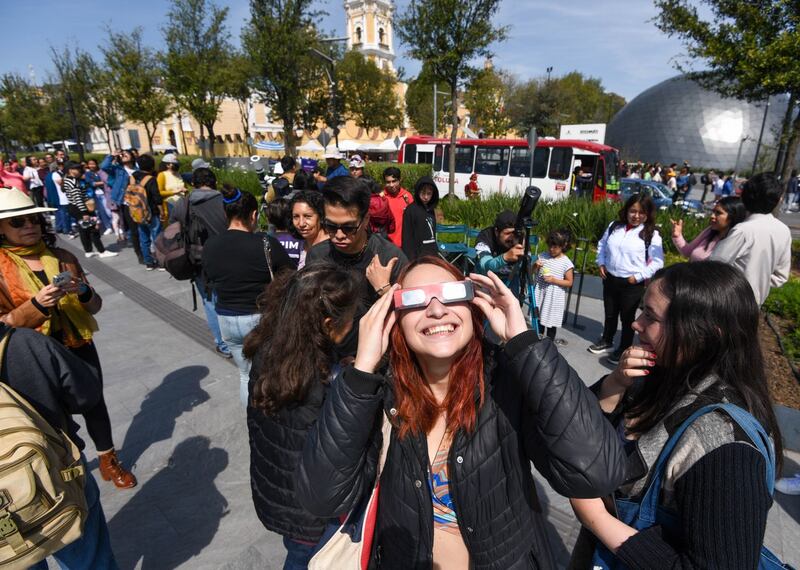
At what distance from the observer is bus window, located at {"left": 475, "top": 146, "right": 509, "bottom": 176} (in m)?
18.1

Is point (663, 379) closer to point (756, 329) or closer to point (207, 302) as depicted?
point (756, 329)

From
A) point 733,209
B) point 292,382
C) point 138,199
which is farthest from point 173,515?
point 138,199

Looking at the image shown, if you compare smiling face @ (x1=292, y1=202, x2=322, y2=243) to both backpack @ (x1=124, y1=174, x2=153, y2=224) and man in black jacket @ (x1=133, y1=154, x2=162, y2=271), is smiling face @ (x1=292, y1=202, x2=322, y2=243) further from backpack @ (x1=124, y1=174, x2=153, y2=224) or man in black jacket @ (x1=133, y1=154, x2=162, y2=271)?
backpack @ (x1=124, y1=174, x2=153, y2=224)

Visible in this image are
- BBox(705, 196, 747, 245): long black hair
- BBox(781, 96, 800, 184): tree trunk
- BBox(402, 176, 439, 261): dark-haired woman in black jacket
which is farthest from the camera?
BBox(781, 96, 800, 184): tree trunk

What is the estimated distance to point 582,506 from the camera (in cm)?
144

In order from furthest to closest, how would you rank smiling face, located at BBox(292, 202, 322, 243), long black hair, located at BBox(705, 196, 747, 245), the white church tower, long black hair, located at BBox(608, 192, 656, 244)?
the white church tower < long black hair, located at BBox(608, 192, 656, 244) < long black hair, located at BBox(705, 196, 747, 245) < smiling face, located at BBox(292, 202, 322, 243)

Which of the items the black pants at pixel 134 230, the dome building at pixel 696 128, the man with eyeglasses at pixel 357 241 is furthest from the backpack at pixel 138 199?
the dome building at pixel 696 128

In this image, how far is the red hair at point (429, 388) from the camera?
4.71 feet

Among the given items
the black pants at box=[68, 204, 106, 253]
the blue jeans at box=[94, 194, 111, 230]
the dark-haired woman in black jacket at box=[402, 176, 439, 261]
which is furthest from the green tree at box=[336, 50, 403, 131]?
the dark-haired woman in black jacket at box=[402, 176, 439, 261]

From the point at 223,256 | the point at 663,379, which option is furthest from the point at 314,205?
the point at 663,379

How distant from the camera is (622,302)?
14.7 feet

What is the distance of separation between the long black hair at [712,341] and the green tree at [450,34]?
14134 mm

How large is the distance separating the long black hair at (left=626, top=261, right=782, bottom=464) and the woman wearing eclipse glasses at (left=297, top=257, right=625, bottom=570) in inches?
13.7

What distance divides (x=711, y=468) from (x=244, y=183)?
674 inches
